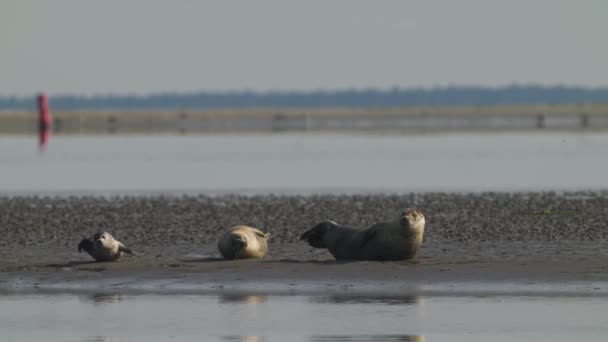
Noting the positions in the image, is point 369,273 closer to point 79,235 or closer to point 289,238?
point 289,238

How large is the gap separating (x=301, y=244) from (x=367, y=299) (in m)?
5.61

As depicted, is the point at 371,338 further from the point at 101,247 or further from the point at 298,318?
the point at 101,247

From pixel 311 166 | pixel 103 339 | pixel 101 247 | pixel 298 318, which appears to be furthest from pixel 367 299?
pixel 311 166

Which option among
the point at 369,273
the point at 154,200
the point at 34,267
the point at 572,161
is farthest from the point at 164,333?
the point at 572,161

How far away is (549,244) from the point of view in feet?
68.5

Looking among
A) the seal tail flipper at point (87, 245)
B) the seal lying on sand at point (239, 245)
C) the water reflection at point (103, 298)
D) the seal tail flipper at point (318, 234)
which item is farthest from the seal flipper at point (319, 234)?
the water reflection at point (103, 298)

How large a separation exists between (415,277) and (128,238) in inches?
257

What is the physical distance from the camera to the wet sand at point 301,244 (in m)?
17.5

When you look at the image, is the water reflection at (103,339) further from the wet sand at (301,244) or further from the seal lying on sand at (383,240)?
the seal lying on sand at (383,240)

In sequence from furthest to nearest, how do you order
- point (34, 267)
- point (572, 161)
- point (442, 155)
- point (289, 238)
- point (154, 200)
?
point (442, 155)
point (572, 161)
point (154, 200)
point (289, 238)
point (34, 267)

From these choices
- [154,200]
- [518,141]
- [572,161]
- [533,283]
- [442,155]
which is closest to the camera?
[533,283]

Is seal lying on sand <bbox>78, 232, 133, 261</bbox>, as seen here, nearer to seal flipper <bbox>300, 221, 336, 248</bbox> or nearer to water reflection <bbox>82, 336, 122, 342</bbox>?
seal flipper <bbox>300, 221, 336, 248</bbox>

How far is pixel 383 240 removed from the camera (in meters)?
18.7

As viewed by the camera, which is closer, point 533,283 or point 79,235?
point 533,283
